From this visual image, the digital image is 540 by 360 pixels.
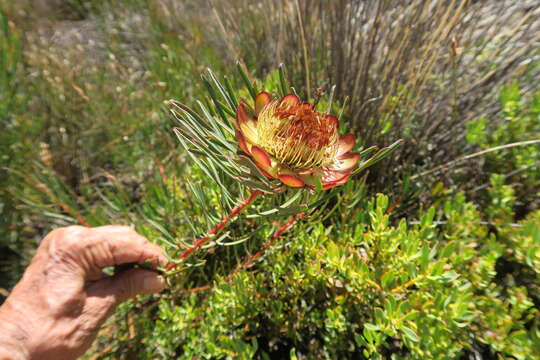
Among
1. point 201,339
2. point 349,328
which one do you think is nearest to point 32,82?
point 201,339

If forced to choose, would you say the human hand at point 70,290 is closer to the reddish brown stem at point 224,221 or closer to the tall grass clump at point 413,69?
the reddish brown stem at point 224,221

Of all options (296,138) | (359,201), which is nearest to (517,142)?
(359,201)

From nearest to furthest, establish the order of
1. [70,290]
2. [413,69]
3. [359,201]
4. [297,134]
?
[297,134] → [70,290] → [359,201] → [413,69]

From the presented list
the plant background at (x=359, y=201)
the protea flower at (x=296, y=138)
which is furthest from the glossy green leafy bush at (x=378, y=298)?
the protea flower at (x=296, y=138)

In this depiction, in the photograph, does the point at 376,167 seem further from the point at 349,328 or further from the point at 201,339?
the point at 201,339

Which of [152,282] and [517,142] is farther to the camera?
[517,142]

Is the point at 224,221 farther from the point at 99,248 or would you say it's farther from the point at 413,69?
the point at 413,69

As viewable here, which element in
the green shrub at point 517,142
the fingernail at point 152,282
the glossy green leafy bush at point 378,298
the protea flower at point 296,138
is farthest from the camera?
the green shrub at point 517,142
